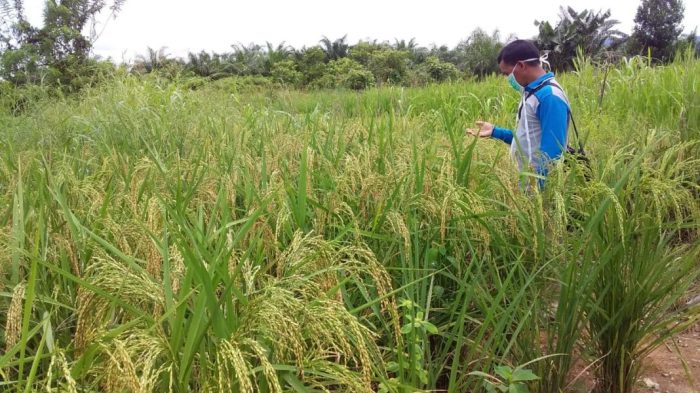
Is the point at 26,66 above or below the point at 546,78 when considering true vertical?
above

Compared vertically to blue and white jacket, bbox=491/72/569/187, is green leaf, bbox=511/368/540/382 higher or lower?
lower

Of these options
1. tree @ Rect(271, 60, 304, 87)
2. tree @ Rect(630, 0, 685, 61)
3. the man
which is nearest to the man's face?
the man

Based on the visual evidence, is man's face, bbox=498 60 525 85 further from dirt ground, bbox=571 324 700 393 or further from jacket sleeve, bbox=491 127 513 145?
dirt ground, bbox=571 324 700 393

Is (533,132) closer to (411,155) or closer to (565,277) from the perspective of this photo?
(411,155)

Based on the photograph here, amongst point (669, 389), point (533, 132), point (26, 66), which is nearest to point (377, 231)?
point (669, 389)

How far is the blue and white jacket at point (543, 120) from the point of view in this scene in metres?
3.04

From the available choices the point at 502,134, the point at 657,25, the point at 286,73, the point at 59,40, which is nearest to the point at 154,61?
the point at 59,40

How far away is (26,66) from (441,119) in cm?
647

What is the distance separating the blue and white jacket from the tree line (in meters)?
5.24

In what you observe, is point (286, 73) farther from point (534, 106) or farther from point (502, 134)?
point (534, 106)

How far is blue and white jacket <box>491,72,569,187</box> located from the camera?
9.97 feet

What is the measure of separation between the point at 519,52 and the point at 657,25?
32176 millimetres

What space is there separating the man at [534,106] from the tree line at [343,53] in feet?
16.7

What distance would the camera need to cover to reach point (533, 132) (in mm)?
3209
